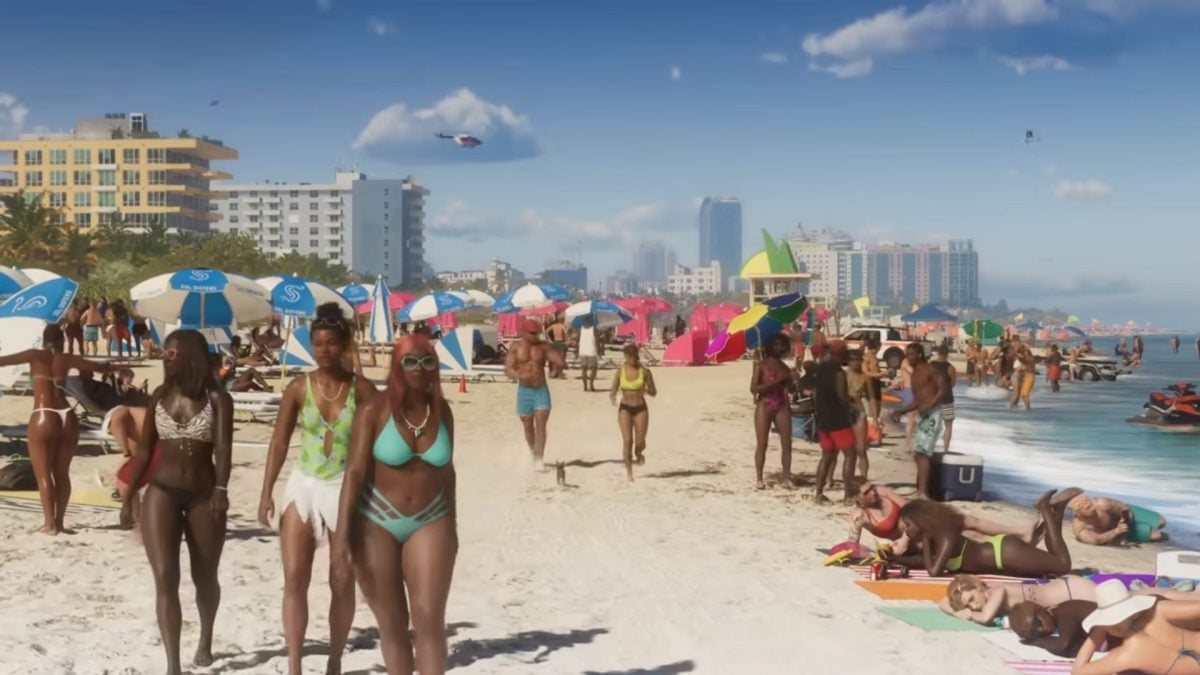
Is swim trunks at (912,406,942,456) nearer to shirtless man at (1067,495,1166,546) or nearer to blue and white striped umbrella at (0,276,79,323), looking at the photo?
shirtless man at (1067,495,1166,546)

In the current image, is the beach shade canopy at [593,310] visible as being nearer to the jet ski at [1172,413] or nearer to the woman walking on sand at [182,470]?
the jet ski at [1172,413]

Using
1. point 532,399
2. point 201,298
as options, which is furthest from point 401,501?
point 201,298

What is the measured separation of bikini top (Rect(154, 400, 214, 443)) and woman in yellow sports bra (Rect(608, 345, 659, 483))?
6928 mm

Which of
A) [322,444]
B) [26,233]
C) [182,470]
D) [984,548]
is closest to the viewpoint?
[322,444]

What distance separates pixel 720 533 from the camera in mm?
9797

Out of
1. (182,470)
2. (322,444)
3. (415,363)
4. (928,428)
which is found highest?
(415,363)

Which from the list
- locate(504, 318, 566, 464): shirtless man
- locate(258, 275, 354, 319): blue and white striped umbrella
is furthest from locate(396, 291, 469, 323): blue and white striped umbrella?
locate(504, 318, 566, 464): shirtless man

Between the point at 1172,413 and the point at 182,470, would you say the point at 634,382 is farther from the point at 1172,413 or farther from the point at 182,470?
the point at 1172,413

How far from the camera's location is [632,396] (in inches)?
477

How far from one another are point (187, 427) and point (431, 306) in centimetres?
2665

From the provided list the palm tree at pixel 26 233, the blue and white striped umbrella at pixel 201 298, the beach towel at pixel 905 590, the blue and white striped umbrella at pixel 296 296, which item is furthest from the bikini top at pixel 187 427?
the palm tree at pixel 26 233

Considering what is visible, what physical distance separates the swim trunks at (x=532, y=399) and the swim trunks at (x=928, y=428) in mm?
3877

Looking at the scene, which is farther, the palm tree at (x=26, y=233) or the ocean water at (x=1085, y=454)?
the palm tree at (x=26, y=233)

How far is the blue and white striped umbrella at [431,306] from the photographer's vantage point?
101 feet
